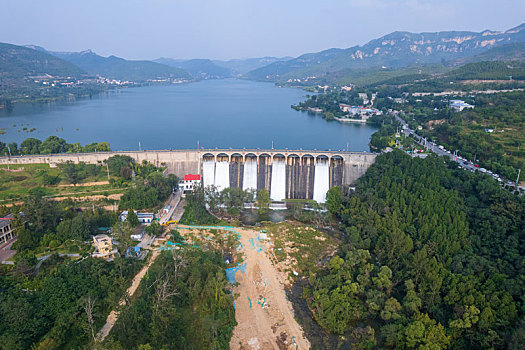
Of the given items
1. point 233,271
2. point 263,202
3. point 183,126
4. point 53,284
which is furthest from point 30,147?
point 233,271

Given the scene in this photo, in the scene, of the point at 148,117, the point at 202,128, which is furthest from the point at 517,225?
the point at 148,117

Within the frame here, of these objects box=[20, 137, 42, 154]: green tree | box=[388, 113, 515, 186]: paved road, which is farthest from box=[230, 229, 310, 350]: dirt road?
box=[20, 137, 42, 154]: green tree

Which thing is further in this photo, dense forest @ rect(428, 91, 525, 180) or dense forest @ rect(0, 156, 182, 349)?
dense forest @ rect(428, 91, 525, 180)

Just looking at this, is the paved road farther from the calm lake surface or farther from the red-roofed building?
the red-roofed building

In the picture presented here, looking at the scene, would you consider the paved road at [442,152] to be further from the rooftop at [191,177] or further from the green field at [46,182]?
the green field at [46,182]

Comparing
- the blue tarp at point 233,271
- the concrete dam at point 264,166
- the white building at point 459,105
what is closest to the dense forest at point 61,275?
the blue tarp at point 233,271

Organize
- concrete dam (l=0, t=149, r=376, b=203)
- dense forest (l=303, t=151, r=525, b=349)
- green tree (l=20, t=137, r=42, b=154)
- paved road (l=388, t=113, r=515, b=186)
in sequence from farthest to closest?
green tree (l=20, t=137, r=42, b=154) → concrete dam (l=0, t=149, r=376, b=203) → paved road (l=388, t=113, r=515, b=186) → dense forest (l=303, t=151, r=525, b=349)
